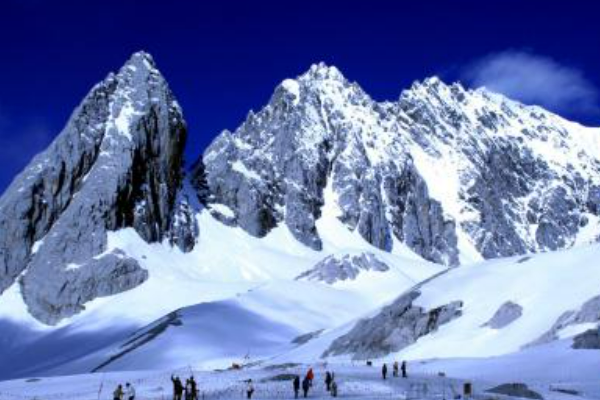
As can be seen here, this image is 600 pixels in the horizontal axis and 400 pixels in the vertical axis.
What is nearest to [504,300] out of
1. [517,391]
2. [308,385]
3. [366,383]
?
[366,383]

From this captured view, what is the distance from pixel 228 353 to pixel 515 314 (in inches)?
1962

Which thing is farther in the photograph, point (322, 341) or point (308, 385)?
point (322, 341)

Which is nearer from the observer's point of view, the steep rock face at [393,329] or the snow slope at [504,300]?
the snow slope at [504,300]

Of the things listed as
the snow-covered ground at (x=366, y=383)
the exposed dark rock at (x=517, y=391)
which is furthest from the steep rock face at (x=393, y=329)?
the exposed dark rock at (x=517, y=391)

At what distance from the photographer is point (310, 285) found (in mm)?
188375

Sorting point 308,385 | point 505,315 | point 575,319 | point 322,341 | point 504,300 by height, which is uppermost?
point 504,300

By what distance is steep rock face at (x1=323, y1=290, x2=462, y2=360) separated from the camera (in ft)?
325

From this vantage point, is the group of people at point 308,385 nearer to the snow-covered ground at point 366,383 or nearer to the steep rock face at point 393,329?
the snow-covered ground at point 366,383

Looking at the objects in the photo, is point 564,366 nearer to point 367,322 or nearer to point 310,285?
point 367,322

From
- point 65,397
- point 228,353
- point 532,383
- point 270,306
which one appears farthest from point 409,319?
point 270,306

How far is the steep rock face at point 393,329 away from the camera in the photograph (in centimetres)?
9919

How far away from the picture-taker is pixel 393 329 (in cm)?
10206

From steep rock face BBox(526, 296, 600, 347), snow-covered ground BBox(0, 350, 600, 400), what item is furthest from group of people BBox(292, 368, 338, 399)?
steep rock face BBox(526, 296, 600, 347)

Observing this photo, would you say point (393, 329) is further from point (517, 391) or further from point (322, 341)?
point (517, 391)
